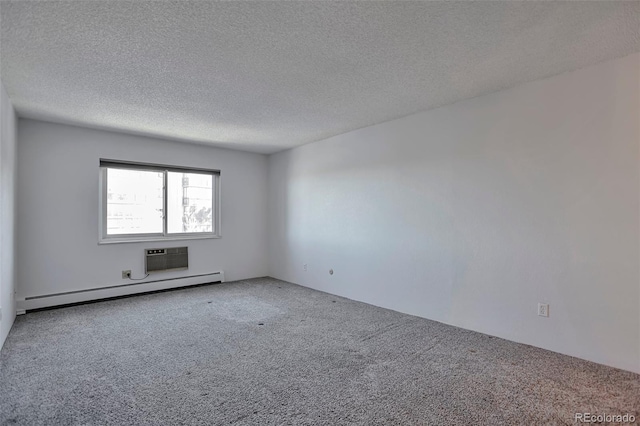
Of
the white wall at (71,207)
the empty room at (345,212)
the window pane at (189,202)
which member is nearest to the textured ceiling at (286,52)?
the empty room at (345,212)

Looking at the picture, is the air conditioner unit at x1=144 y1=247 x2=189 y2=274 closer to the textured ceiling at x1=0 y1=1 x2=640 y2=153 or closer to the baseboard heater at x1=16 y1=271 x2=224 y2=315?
the baseboard heater at x1=16 y1=271 x2=224 y2=315

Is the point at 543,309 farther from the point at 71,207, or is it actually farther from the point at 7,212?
the point at 71,207

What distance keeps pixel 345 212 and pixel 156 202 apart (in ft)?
9.75

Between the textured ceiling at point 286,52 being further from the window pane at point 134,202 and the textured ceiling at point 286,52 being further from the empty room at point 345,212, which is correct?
the window pane at point 134,202

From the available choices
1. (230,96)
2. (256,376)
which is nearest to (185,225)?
(230,96)

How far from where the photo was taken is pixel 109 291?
14.7 feet

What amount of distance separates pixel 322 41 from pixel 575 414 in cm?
282

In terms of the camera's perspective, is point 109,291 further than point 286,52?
Yes

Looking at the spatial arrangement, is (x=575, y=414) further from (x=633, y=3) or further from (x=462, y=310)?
(x=633, y=3)

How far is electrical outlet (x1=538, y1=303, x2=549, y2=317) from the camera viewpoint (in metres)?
2.79

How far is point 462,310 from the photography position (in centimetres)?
336

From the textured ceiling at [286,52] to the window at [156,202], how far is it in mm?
1246

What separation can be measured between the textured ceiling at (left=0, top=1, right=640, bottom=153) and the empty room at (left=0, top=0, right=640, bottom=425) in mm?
20

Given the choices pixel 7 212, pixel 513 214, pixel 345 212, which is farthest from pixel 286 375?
pixel 7 212
